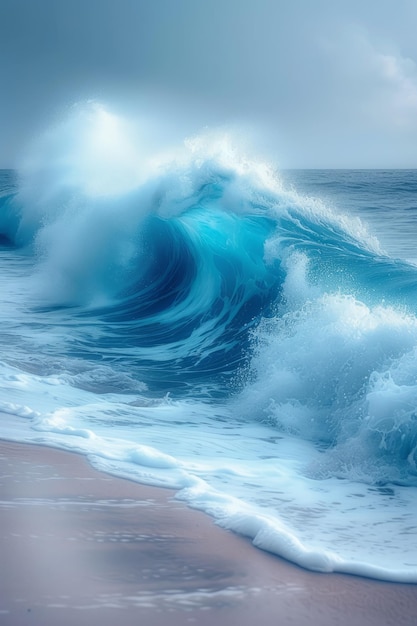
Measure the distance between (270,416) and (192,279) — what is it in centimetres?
559

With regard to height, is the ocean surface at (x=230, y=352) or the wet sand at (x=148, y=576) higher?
the ocean surface at (x=230, y=352)

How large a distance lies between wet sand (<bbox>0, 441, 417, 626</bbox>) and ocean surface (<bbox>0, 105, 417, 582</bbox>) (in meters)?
0.15

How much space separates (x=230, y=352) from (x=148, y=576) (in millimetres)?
5067

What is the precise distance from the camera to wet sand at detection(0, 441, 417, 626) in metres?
2.45

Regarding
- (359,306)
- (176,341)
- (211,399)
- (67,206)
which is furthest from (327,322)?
(67,206)

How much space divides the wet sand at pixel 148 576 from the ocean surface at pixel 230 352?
0.15 meters

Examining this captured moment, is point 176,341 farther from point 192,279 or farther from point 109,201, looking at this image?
point 109,201

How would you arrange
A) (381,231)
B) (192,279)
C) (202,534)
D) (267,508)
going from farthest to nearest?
1. (381,231)
2. (192,279)
3. (267,508)
4. (202,534)

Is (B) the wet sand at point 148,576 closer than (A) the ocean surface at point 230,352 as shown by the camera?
Yes

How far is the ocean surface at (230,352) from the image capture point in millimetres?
3770

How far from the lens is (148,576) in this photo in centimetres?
272

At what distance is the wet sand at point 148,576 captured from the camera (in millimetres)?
2451

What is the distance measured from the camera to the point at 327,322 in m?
6.39

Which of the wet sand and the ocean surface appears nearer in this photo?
the wet sand
